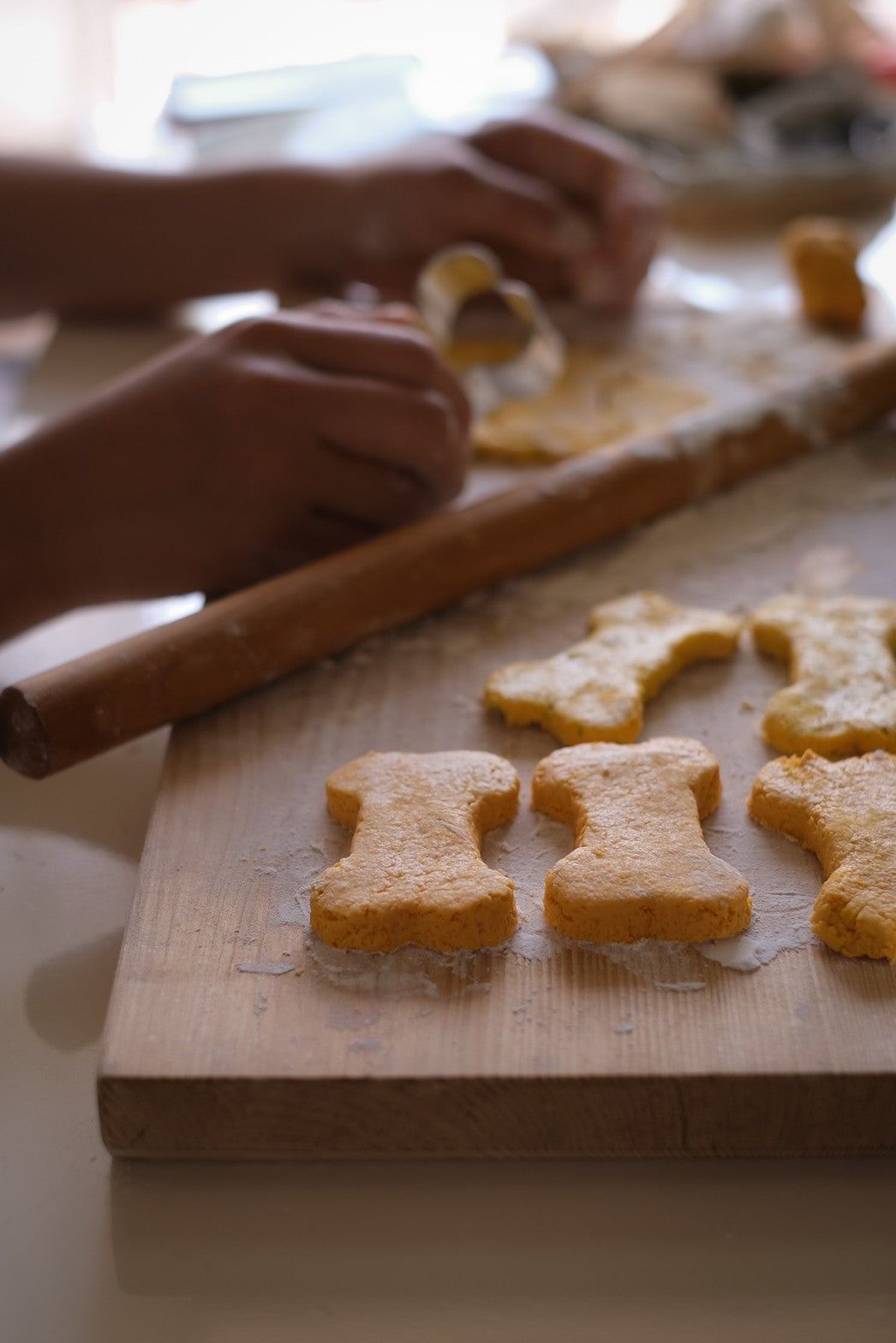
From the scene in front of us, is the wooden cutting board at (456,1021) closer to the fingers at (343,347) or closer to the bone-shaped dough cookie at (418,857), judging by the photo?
the bone-shaped dough cookie at (418,857)

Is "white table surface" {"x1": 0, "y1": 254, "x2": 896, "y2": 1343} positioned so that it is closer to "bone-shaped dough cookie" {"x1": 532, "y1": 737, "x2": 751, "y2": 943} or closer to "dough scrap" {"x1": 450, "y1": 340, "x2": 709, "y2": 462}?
"bone-shaped dough cookie" {"x1": 532, "y1": 737, "x2": 751, "y2": 943}

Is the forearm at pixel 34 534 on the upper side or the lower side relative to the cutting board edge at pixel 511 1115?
upper

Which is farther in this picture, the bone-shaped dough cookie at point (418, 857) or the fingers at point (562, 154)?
the fingers at point (562, 154)

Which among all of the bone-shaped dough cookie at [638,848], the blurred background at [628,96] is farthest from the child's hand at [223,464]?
the blurred background at [628,96]

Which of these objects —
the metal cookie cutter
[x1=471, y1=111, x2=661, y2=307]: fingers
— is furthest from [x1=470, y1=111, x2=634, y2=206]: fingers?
the metal cookie cutter

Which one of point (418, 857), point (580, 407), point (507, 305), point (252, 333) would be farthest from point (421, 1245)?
point (507, 305)

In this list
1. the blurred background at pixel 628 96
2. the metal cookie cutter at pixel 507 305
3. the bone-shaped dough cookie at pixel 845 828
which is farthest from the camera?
the blurred background at pixel 628 96

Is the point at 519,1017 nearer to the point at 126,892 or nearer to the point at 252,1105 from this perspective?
the point at 252,1105

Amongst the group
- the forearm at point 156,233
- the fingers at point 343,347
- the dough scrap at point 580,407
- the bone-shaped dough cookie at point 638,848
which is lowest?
the dough scrap at point 580,407
